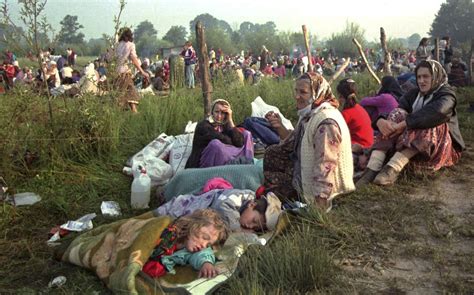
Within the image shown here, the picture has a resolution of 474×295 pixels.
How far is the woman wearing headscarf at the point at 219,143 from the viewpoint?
516 cm

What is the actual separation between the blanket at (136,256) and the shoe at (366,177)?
60.5 inches

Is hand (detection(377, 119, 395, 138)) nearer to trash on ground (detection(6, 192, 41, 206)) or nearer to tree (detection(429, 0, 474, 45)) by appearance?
trash on ground (detection(6, 192, 41, 206))

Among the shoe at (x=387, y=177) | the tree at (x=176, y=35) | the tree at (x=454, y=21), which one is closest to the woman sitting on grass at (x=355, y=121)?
the shoe at (x=387, y=177)

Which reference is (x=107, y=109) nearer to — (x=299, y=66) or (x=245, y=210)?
(x=245, y=210)

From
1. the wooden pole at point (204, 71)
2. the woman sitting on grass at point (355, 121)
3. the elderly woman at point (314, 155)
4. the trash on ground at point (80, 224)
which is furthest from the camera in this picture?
the wooden pole at point (204, 71)

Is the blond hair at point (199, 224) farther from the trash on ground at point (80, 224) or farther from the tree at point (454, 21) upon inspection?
the tree at point (454, 21)

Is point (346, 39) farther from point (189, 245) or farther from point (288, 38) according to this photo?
point (189, 245)

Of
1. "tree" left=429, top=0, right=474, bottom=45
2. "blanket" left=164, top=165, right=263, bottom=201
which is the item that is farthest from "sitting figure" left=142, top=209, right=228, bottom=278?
"tree" left=429, top=0, right=474, bottom=45

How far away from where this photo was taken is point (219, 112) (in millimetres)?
5461

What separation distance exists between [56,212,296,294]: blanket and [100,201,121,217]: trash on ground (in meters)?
0.87

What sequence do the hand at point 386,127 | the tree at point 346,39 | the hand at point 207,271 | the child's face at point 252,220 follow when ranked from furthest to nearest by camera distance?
the tree at point 346,39 < the hand at point 386,127 < the child's face at point 252,220 < the hand at point 207,271

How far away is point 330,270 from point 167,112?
459 centimetres

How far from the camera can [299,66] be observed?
20.3 m

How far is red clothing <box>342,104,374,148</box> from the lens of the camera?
5.48 meters
